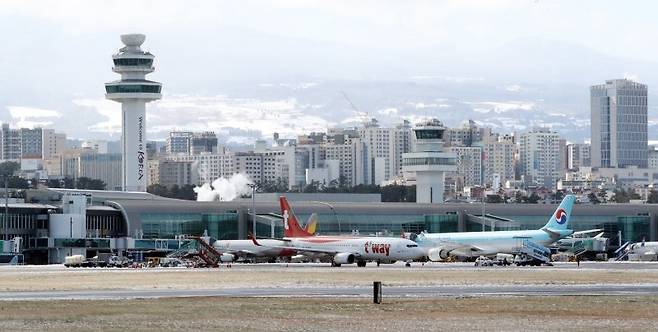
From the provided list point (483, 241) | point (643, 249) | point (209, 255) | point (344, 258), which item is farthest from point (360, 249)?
point (643, 249)

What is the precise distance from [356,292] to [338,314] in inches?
742

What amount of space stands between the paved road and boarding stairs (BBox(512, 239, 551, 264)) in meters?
51.9

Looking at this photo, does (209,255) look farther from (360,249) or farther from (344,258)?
(360,249)

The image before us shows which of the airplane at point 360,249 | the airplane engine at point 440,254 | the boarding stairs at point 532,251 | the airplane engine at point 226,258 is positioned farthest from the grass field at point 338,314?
the airplane engine at point 226,258

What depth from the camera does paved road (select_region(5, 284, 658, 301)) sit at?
8188cm

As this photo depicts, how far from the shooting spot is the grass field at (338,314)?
195 ft

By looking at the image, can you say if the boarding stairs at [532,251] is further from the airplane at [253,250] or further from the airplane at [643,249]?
the airplane at [253,250]

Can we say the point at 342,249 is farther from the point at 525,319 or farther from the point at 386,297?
the point at 525,319

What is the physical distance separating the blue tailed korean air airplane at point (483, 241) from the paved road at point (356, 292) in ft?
216

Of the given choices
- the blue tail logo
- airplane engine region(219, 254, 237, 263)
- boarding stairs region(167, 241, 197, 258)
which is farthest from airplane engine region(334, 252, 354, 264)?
boarding stairs region(167, 241, 197, 258)

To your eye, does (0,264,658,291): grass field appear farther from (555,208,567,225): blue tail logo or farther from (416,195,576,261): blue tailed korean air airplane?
(555,208,567,225): blue tail logo

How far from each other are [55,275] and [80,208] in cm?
7716

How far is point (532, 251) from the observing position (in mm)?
149500

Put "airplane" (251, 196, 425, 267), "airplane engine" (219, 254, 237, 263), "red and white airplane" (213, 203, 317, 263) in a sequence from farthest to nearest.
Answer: "airplane engine" (219, 254, 237, 263)
"red and white airplane" (213, 203, 317, 263)
"airplane" (251, 196, 425, 267)
